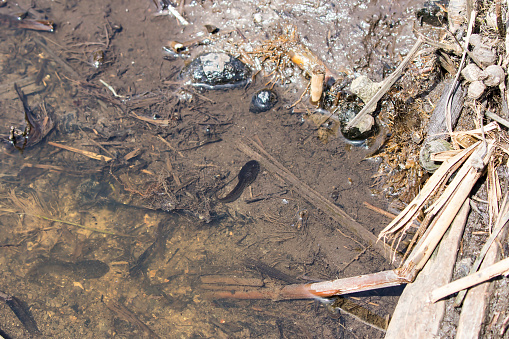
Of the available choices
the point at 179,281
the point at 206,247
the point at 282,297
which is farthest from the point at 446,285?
the point at 179,281

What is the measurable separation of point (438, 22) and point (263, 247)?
13.4 feet

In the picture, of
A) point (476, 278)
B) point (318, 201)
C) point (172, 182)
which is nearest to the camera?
point (476, 278)

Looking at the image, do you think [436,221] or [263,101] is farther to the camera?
[263,101]

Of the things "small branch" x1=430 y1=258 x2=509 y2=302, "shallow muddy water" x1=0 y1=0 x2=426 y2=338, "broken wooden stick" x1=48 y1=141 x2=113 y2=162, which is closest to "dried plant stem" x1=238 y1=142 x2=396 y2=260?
"shallow muddy water" x1=0 y1=0 x2=426 y2=338

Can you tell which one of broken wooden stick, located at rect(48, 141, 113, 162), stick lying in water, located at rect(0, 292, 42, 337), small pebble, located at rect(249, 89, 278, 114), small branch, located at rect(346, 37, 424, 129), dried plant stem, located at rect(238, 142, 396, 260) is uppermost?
small branch, located at rect(346, 37, 424, 129)

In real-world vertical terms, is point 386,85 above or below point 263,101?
above

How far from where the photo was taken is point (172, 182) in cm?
396

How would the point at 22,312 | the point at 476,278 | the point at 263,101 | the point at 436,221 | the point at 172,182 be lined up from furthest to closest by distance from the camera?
the point at 263,101 → the point at 172,182 → the point at 22,312 → the point at 436,221 → the point at 476,278

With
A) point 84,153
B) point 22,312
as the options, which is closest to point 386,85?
point 84,153

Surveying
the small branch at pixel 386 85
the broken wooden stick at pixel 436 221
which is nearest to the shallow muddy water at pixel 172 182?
the small branch at pixel 386 85

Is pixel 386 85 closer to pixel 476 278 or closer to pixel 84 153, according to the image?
pixel 476 278

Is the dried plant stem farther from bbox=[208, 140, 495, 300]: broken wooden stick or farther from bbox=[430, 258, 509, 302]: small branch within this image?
bbox=[430, 258, 509, 302]: small branch

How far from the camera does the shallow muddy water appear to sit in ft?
11.6

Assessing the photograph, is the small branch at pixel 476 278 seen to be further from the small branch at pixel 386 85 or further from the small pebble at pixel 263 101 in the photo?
the small pebble at pixel 263 101
